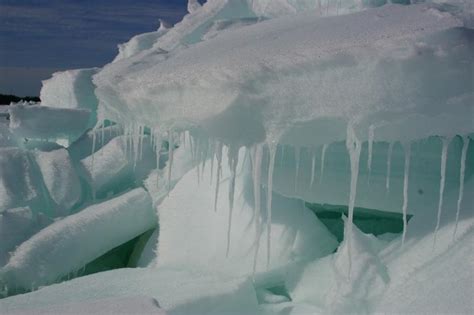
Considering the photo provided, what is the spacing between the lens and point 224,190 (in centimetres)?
384

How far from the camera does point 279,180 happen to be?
3271mm

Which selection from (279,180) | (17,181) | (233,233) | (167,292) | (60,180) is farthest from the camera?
(60,180)

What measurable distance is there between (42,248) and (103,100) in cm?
102

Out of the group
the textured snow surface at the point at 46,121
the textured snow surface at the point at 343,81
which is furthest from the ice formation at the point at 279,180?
the textured snow surface at the point at 46,121

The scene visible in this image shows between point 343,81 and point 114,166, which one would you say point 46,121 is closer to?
point 114,166

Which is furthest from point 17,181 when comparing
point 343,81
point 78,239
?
point 343,81

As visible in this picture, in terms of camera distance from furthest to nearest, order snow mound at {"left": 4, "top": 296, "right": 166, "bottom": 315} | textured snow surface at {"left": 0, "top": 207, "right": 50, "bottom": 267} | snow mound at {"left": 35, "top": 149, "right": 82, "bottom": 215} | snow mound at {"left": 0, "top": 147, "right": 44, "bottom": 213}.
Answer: snow mound at {"left": 35, "top": 149, "right": 82, "bottom": 215}, snow mound at {"left": 0, "top": 147, "right": 44, "bottom": 213}, textured snow surface at {"left": 0, "top": 207, "right": 50, "bottom": 267}, snow mound at {"left": 4, "top": 296, "right": 166, "bottom": 315}

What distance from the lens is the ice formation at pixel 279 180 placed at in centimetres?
244

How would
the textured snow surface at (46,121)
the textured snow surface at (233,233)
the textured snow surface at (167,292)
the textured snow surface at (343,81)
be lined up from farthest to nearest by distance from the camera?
the textured snow surface at (46,121)
the textured snow surface at (233,233)
the textured snow surface at (167,292)
the textured snow surface at (343,81)

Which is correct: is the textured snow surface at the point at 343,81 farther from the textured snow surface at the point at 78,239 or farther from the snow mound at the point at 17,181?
the snow mound at the point at 17,181

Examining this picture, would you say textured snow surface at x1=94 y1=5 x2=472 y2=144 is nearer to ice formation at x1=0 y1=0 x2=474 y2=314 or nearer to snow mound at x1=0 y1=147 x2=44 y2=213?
ice formation at x1=0 y1=0 x2=474 y2=314

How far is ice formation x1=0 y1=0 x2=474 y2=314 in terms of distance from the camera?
8.00ft

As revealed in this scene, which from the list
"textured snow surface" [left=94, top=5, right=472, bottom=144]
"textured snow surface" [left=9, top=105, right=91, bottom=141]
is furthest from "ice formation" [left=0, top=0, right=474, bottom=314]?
"textured snow surface" [left=9, top=105, right=91, bottom=141]

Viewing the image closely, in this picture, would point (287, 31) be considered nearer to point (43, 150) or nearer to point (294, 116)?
point (294, 116)
